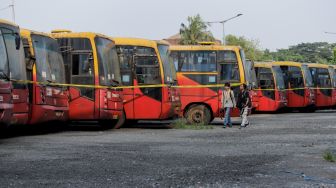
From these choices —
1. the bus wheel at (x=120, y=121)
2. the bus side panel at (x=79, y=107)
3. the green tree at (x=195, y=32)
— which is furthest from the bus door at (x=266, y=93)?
the green tree at (x=195, y=32)

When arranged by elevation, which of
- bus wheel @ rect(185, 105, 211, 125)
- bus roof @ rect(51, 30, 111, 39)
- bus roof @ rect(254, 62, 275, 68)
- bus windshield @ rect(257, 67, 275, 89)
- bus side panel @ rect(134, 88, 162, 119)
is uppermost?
bus roof @ rect(51, 30, 111, 39)

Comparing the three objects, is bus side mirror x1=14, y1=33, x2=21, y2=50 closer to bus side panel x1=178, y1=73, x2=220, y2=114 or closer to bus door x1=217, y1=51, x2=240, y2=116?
bus side panel x1=178, y1=73, x2=220, y2=114

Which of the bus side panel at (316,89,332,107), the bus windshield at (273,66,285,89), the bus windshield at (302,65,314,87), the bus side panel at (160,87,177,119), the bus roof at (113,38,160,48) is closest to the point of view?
the bus side panel at (160,87,177,119)

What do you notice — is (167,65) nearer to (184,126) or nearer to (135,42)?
(135,42)

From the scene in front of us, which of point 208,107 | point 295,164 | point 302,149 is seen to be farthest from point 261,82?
point 295,164

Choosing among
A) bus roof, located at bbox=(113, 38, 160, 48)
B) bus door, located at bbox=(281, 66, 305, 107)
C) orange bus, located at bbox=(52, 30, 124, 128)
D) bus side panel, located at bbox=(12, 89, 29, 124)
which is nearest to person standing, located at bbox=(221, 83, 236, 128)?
bus roof, located at bbox=(113, 38, 160, 48)

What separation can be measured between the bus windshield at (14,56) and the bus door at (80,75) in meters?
3.29

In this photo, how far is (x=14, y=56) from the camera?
15477 mm

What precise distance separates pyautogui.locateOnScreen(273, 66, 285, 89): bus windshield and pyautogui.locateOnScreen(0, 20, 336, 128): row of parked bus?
12457 mm

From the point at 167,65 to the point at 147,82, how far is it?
3.50ft

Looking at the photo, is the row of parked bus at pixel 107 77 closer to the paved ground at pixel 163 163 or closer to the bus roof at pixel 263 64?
the paved ground at pixel 163 163

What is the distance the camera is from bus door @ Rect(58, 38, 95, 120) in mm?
19062

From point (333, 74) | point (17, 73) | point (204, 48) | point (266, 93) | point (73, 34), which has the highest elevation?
point (73, 34)

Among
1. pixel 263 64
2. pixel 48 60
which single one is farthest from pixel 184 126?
pixel 263 64
